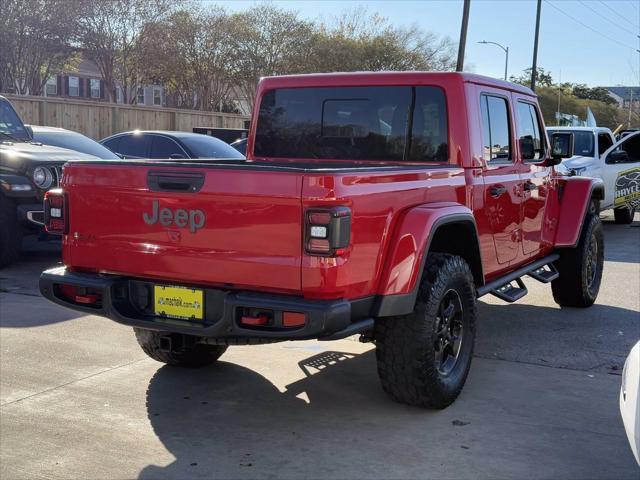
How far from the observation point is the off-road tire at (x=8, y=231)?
29.7ft

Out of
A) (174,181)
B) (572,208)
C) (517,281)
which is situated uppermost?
(174,181)

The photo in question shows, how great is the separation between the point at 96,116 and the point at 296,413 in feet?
60.9

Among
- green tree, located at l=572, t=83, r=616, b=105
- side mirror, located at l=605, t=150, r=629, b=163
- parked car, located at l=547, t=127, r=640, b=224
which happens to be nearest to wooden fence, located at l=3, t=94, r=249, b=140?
parked car, located at l=547, t=127, r=640, b=224

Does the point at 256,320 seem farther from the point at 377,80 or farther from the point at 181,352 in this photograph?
the point at 377,80

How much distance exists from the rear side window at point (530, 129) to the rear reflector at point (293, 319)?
3.17 metres

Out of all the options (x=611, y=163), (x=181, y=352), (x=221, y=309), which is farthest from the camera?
(x=611, y=163)

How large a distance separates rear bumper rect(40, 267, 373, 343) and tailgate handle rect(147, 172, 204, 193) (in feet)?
1.73

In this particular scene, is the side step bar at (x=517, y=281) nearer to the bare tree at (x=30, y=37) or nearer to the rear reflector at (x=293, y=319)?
the rear reflector at (x=293, y=319)

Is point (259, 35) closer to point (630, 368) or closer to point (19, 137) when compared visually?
point (19, 137)

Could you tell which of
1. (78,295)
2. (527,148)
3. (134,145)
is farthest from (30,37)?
(78,295)

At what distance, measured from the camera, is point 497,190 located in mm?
5645

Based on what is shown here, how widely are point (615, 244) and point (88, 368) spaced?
975 cm

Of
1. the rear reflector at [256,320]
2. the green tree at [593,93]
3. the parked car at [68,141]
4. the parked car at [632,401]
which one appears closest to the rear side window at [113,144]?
the parked car at [68,141]

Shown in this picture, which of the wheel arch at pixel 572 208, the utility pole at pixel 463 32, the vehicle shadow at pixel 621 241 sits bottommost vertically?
the vehicle shadow at pixel 621 241
